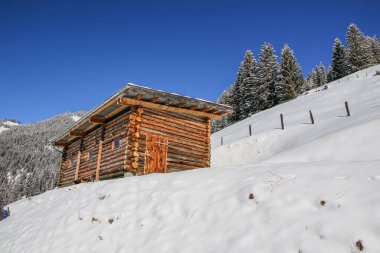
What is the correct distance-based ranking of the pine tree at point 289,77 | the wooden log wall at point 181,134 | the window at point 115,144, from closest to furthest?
the wooden log wall at point 181,134 < the window at point 115,144 < the pine tree at point 289,77

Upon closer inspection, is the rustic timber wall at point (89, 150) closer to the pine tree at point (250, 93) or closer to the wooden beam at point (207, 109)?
the wooden beam at point (207, 109)

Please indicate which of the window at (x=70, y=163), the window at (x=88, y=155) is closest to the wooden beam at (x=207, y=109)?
the window at (x=88, y=155)

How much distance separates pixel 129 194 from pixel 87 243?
1.97 m

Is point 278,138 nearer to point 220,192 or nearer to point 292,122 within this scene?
point 292,122

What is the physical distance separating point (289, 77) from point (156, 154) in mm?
38053

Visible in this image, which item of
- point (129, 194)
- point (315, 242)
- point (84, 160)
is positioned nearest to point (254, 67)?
point (84, 160)

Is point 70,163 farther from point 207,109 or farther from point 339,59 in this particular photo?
point 339,59

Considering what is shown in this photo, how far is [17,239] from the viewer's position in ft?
32.9

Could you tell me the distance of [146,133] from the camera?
50.1 feet

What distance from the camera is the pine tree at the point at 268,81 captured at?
47875 mm

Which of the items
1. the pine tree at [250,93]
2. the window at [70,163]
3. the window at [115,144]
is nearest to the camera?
the window at [115,144]

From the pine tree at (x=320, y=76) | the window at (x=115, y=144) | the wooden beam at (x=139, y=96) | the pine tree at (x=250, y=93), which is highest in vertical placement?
the pine tree at (x=320, y=76)

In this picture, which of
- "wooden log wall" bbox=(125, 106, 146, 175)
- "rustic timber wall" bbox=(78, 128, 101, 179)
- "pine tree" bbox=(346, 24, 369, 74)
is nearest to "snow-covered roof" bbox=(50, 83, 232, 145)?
"rustic timber wall" bbox=(78, 128, 101, 179)

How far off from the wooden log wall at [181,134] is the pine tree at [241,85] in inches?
1346
